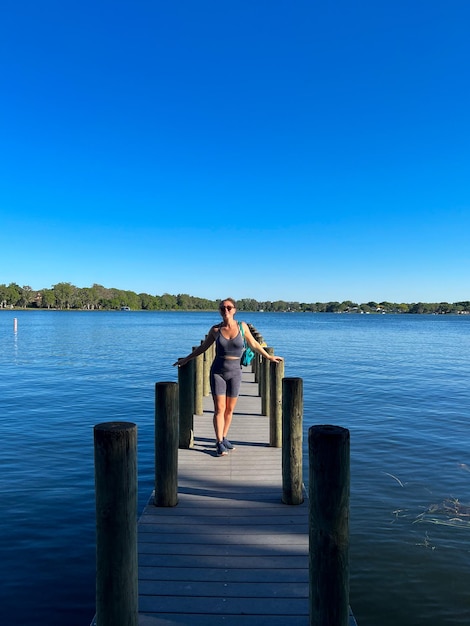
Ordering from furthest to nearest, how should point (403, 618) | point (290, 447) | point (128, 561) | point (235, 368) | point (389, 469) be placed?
1. point (389, 469)
2. point (235, 368)
3. point (290, 447)
4. point (403, 618)
5. point (128, 561)

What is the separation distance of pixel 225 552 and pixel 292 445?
1.49 m

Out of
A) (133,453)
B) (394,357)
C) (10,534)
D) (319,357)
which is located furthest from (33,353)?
(133,453)

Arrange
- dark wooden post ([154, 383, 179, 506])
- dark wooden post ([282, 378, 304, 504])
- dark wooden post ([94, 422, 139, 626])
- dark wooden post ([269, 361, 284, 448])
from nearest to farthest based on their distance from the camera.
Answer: dark wooden post ([94, 422, 139, 626])
dark wooden post ([154, 383, 179, 506])
dark wooden post ([282, 378, 304, 504])
dark wooden post ([269, 361, 284, 448])

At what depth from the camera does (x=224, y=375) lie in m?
6.93

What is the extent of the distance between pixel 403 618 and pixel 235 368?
350 cm

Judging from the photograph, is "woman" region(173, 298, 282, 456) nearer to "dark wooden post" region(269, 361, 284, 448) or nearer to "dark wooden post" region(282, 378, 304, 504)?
"dark wooden post" region(269, 361, 284, 448)

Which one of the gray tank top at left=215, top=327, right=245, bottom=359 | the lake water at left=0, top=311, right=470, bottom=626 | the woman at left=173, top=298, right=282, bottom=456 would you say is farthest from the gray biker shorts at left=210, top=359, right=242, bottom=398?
the lake water at left=0, top=311, right=470, bottom=626

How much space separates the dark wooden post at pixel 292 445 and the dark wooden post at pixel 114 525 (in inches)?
104

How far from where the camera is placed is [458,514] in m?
7.95

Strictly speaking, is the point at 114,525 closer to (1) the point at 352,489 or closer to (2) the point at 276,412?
(2) the point at 276,412

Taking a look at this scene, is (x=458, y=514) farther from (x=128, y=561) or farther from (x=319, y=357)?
A: (x=319, y=357)

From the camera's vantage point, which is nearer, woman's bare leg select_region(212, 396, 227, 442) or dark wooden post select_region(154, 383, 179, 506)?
dark wooden post select_region(154, 383, 179, 506)

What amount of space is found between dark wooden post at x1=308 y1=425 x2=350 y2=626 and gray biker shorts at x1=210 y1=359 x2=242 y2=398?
141 inches

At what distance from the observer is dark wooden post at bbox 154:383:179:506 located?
5.33 m
